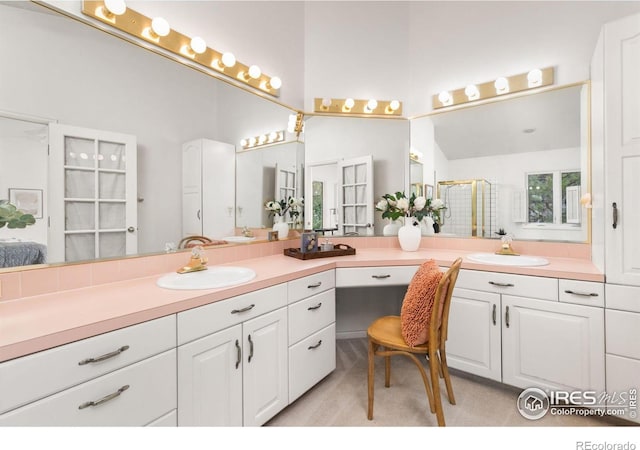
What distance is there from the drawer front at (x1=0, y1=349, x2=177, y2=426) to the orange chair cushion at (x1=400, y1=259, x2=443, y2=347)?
106cm

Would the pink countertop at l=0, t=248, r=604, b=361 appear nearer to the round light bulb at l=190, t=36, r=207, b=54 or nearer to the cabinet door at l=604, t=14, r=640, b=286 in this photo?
the cabinet door at l=604, t=14, r=640, b=286

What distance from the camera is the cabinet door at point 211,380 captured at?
44.5 inches

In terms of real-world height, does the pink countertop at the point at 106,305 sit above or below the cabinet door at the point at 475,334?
above

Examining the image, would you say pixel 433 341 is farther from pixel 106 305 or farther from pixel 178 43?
pixel 178 43

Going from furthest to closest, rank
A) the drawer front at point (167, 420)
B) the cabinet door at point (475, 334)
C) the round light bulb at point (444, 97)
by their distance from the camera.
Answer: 1. the round light bulb at point (444, 97)
2. the cabinet door at point (475, 334)
3. the drawer front at point (167, 420)

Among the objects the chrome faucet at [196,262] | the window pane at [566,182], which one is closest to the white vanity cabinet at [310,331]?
the chrome faucet at [196,262]

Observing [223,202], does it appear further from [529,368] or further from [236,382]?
[529,368]

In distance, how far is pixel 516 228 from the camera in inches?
89.4

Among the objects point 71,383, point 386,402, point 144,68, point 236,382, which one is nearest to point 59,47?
point 144,68

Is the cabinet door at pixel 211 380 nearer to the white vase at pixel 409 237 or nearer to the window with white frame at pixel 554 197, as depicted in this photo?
the white vase at pixel 409 237

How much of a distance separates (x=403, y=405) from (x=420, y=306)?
0.75 meters

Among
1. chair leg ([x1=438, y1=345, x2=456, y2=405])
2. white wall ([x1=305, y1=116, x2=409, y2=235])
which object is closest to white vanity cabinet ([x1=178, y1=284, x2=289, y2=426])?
chair leg ([x1=438, y1=345, x2=456, y2=405])

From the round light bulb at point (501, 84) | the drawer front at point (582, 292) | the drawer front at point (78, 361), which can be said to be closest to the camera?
the drawer front at point (78, 361)

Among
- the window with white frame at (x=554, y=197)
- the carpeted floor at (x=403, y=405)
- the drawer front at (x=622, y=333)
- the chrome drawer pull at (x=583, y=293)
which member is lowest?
the carpeted floor at (x=403, y=405)
